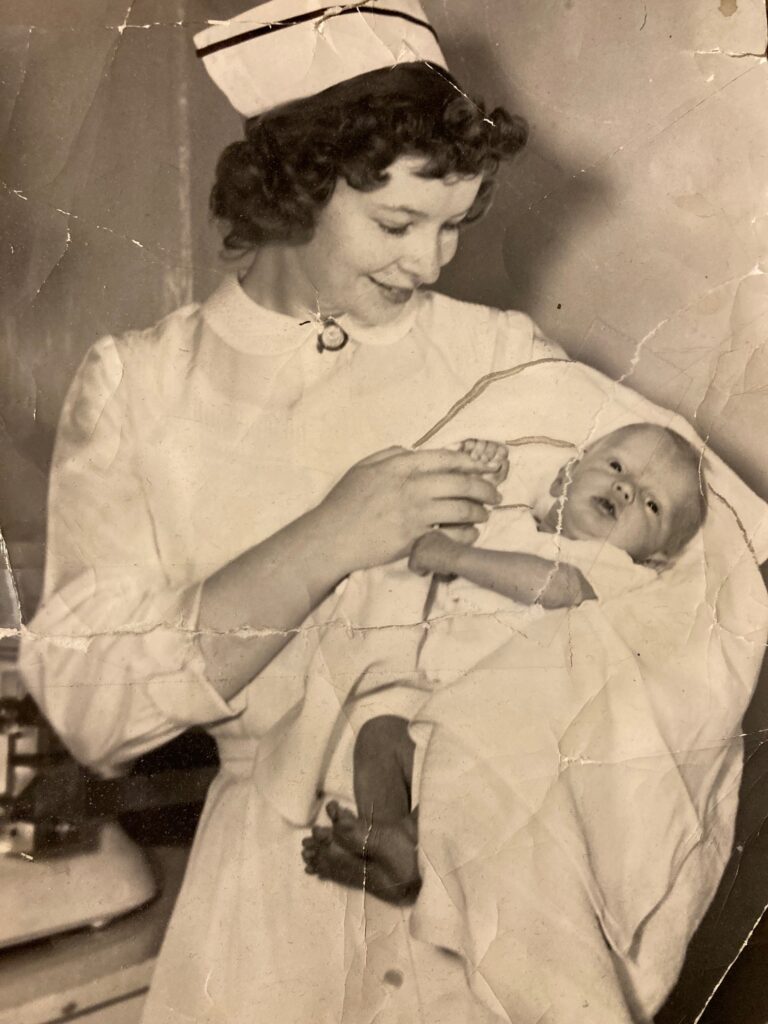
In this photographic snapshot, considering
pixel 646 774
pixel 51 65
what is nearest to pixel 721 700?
pixel 646 774

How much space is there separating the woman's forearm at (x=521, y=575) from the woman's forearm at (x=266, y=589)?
0.15 meters

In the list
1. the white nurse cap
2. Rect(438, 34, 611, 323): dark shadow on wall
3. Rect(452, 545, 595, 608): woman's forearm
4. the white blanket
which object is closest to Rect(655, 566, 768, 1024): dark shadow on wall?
the white blanket

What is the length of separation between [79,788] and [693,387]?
2.96 ft

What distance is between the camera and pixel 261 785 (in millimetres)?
1249

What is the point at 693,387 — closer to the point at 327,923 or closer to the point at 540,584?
the point at 540,584

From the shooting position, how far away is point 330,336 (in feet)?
4.02

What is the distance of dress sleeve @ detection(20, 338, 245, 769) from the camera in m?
1.23

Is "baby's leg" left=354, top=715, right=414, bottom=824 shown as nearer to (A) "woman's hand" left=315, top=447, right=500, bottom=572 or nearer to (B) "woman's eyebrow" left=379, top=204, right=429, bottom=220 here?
(A) "woman's hand" left=315, top=447, right=500, bottom=572

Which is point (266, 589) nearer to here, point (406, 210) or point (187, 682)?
point (187, 682)

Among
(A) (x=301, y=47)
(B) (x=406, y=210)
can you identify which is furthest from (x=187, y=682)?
(A) (x=301, y=47)

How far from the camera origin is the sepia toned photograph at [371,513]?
1.22 meters

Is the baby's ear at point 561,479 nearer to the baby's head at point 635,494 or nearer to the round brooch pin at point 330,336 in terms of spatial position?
the baby's head at point 635,494

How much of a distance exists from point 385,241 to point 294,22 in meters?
0.27

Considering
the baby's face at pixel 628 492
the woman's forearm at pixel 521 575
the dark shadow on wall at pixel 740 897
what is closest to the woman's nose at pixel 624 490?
the baby's face at pixel 628 492
